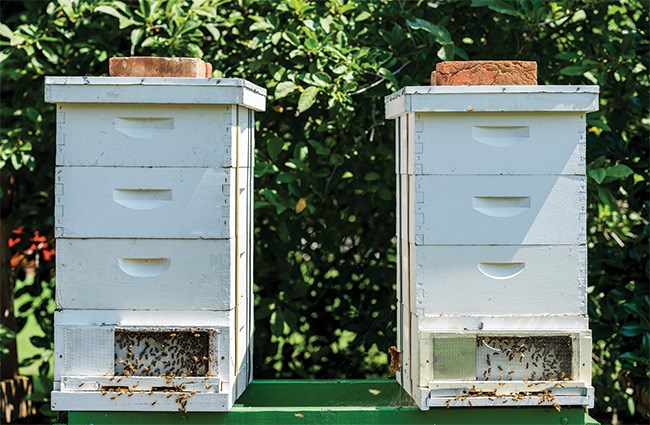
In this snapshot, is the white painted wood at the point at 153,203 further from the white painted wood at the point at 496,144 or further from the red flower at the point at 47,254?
the red flower at the point at 47,254

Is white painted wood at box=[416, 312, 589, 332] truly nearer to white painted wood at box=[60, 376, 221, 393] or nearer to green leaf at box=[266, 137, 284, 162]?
white painted wood at box=[60, 376, 221, 393]

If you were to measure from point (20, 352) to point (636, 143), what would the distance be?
13.9 feet

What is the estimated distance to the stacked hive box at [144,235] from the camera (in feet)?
9.22

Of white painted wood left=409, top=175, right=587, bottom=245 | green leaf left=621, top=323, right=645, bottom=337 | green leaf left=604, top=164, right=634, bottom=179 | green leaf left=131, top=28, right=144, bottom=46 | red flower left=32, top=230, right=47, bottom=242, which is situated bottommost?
green leaf left=621, top=323, right=645, bottom=337

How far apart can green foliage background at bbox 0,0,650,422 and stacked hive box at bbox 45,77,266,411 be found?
0.70m

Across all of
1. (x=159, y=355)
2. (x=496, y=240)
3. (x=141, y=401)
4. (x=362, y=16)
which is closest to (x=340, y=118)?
(x=362, y=16)

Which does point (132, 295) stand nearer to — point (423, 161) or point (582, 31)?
point (423, 161)

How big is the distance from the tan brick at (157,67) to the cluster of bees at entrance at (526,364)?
120 centimetres

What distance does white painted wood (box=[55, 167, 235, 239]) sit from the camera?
2.81 m

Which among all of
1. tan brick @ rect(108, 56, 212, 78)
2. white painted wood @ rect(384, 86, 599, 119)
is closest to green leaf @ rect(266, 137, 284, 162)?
tan brick @ rect(108, 56, 212, 78)

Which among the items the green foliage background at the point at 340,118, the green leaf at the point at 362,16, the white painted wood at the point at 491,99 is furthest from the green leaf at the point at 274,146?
the white painted wood at the point at 491,99

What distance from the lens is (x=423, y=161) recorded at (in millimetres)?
2828

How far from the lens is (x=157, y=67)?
2953mm

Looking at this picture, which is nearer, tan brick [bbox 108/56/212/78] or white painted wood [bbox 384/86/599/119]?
white painted wood [bbox 384/86/599/119]
